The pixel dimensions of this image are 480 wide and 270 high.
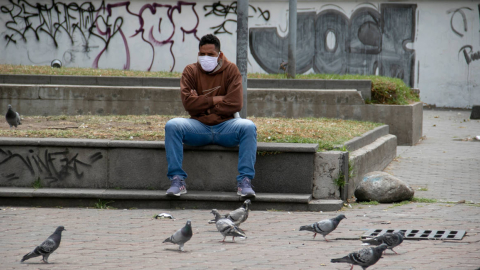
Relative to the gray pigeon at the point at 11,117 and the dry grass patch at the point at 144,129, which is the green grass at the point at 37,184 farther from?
the gray pigeon at the point at 11,117

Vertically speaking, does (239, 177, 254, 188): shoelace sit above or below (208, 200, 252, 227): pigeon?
above

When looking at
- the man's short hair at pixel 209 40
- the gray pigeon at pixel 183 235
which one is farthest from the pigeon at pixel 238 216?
the man's short hair at pixel 209 40

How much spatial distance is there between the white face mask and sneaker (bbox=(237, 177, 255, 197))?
1.38 meters

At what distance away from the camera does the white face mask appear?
22.9 ft

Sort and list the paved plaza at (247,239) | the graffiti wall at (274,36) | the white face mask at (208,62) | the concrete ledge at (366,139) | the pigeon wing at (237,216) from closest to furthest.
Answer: the paved plaza at (247,239), the pigeon wing at (237,216), the white face mask at (208,62), the concrete ledge at (366,139), the graffiti wall at (274,36)

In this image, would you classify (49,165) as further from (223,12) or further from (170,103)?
(223,12)

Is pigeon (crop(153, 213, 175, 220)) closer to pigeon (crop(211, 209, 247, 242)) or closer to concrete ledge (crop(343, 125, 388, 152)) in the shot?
pigeon (crop(211, 209, 247, 242))

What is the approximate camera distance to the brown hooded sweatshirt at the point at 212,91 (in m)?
6.88

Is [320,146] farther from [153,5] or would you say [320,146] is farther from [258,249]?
[153,5]

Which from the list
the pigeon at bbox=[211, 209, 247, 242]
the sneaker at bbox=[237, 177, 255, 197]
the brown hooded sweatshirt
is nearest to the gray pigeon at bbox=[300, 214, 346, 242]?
the pigeon at bbox=[211, 209, 247, 242]

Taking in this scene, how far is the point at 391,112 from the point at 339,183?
581 cm

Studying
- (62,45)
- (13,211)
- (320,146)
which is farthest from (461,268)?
(62,45)

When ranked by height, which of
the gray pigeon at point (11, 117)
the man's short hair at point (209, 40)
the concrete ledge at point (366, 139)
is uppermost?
the man's short hair at point (209, 40)

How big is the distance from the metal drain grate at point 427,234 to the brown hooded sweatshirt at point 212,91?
7.22 ft
